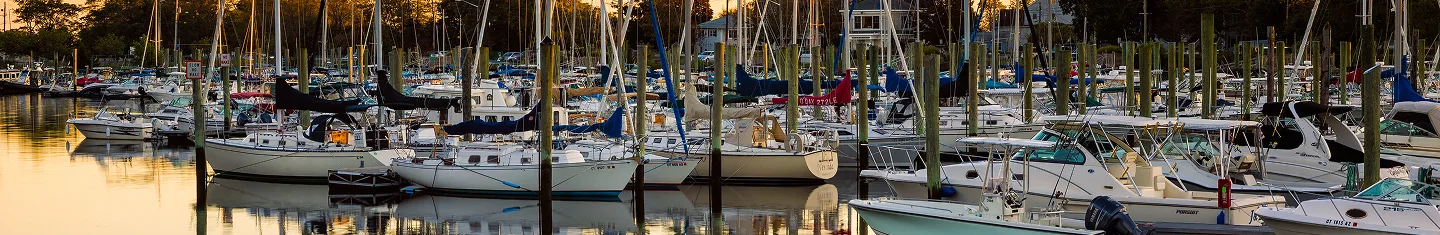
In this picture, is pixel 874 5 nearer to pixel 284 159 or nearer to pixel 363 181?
pixel 284 159

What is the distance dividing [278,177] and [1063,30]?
68895mm

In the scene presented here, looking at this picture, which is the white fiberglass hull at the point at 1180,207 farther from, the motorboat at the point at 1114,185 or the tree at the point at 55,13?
the tree at the point at 55,13

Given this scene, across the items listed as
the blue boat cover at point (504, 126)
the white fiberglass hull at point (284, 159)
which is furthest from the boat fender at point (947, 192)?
the white fiberglass hull at point (284, 159)

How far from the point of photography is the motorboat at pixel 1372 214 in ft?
70.3

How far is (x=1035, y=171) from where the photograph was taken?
27.0m

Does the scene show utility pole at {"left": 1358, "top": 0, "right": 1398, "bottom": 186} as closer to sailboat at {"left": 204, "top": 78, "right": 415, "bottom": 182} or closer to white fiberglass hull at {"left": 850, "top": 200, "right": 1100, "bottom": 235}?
white fiberglass hull at {"left": 850, "top": 200, "right": 1100, "bottom": 235}

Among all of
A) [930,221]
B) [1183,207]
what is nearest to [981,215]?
[930,221]

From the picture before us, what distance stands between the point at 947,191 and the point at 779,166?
733 centimetres

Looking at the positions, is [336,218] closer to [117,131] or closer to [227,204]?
[227,204]

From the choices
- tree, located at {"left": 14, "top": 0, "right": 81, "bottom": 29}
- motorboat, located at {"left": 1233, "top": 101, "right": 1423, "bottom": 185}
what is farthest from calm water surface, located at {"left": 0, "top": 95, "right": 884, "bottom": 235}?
tree, located at {"left": 14, "top": 0, "right": 81, "bottom": 29}

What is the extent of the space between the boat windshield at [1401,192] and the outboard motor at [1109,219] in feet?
10.4

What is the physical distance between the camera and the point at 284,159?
123 feet

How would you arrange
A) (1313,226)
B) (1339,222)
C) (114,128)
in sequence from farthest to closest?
(114,128)
(1313,226)
(1339,222)

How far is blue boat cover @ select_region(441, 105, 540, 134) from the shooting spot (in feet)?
108
